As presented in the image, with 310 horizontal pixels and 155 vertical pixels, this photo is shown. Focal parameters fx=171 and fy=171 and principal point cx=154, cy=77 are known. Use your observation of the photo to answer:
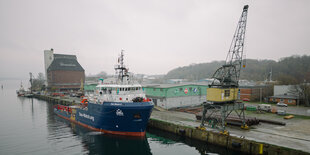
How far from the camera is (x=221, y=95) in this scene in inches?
829

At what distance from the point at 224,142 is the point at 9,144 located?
2615cm

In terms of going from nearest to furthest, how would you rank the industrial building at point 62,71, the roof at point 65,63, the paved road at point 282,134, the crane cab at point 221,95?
the paved road at point 282,134 < the crane cab at point 221,95 < the industrial building at point 62,71 < the roof at point 65,63

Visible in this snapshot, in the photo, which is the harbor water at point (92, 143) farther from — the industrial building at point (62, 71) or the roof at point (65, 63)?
the roof at point (65, 63)

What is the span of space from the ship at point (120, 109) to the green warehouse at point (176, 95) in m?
11.8

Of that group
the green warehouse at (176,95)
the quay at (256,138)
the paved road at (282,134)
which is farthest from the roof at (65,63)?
the paved road at (282,134)

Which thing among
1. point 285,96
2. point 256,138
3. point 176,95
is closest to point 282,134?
point 256,138

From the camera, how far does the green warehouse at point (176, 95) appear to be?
3706 centimetres

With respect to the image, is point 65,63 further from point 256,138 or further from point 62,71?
point 256,138

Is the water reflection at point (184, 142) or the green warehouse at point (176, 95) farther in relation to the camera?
the green warehouse at point (176, 95)

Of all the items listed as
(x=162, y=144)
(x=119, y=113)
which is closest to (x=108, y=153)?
(x=119, y=113)

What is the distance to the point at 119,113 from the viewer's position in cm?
2181

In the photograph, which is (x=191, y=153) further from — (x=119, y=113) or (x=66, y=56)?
(x=66, y=56)

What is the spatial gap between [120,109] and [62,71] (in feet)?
271

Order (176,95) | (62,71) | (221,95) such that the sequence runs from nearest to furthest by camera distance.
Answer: (221,95) → (176,95) → (62,71)
